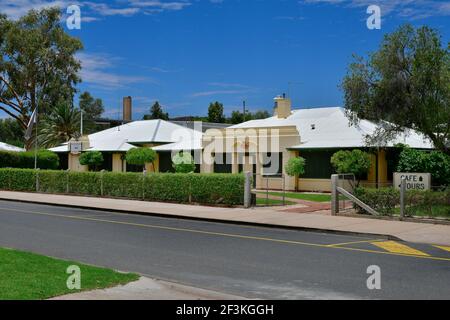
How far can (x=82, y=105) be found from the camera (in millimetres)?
100625

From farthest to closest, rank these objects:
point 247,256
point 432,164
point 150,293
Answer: point 432,164
point 247,256
point 150,293

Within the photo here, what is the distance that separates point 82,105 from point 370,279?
96320 millimetres

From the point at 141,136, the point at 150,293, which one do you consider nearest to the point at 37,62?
the point at 141,136

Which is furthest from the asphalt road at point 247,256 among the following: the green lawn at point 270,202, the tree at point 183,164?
the tree at point 183,164

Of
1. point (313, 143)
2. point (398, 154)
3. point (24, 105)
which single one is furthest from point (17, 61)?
point (398, 154)

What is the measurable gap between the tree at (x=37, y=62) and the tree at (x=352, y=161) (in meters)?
37.9

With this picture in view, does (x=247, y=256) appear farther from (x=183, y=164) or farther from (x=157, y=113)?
(x=157, y=113)

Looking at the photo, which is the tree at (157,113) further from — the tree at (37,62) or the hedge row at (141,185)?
the hedge row at (141,185)

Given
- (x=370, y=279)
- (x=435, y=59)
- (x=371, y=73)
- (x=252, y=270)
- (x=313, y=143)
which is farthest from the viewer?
(x=313, y=143)

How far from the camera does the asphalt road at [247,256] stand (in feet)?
28.7

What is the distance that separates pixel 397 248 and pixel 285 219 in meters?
6.09

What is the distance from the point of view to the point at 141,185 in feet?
89.8

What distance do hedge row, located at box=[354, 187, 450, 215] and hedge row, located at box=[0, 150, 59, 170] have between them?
1209 inches

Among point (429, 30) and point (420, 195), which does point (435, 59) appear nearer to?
point (429, 30)
